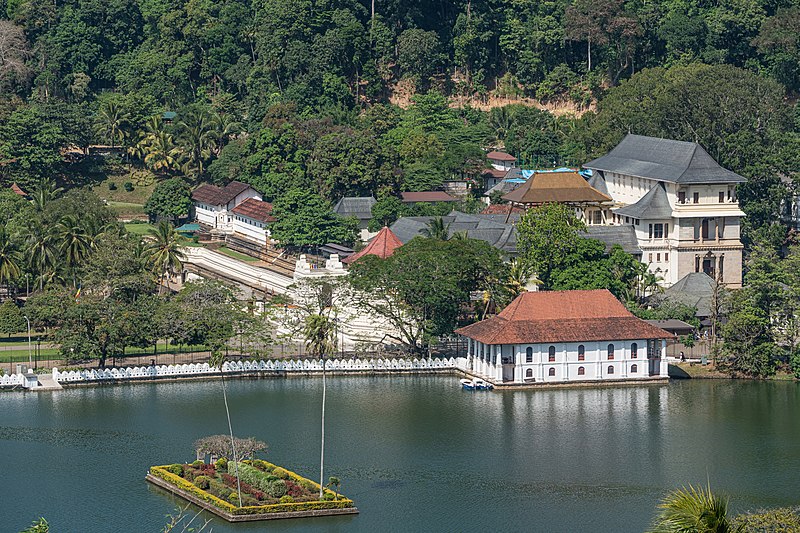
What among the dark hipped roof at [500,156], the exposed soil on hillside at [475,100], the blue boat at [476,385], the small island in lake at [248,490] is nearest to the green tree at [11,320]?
the blue boat at [476,385]

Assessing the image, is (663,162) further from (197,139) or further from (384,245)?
(197,139)

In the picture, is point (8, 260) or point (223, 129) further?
point (223, 129)

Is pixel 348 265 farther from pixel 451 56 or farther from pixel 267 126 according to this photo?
pixel 451 56

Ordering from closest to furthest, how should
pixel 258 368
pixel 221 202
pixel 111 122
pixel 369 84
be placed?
pixel 258 368
pixel 221 202
pixel 111 122
pixel 369 84

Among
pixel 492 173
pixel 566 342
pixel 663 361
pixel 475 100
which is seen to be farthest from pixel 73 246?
pixel 475 100

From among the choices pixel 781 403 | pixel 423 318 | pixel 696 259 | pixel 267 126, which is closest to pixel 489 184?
pixel 267 126

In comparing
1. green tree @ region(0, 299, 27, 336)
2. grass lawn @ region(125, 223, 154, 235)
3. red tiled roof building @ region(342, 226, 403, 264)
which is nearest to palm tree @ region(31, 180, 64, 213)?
grass lawn @ region(125, 223, 154, 235)

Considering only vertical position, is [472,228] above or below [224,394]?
above
